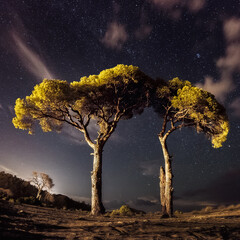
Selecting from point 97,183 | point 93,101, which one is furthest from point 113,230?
point 93,101

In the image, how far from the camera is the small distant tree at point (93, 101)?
574 inches

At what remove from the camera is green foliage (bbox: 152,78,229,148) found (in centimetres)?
1512

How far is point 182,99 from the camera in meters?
15.2

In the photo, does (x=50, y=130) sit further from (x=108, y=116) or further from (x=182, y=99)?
(x=182, y=99)

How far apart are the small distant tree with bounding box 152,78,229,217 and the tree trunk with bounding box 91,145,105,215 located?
18.9ft

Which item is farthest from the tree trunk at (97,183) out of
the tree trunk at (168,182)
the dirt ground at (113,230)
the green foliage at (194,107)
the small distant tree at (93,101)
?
the green foliage at (194,107)

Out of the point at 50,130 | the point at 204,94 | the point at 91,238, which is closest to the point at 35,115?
the point at 50,130

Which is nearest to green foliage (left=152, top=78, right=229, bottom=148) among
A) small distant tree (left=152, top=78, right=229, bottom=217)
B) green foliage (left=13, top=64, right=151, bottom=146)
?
small distant tree (left=152, top=78, right=229, bottom=217)

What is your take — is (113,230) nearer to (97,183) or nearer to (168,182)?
(97,183)

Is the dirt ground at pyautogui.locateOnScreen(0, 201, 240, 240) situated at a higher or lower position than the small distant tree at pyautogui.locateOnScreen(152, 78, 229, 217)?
lower

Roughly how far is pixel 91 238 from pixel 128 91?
1382 centimetres

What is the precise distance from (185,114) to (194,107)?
1.06m

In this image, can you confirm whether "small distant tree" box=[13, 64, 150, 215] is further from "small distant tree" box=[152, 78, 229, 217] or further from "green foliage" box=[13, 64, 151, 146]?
"small distant tree" box=[152, 78, 229, 217]

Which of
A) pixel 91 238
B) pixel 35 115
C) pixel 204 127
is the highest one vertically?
pixel 204 127
